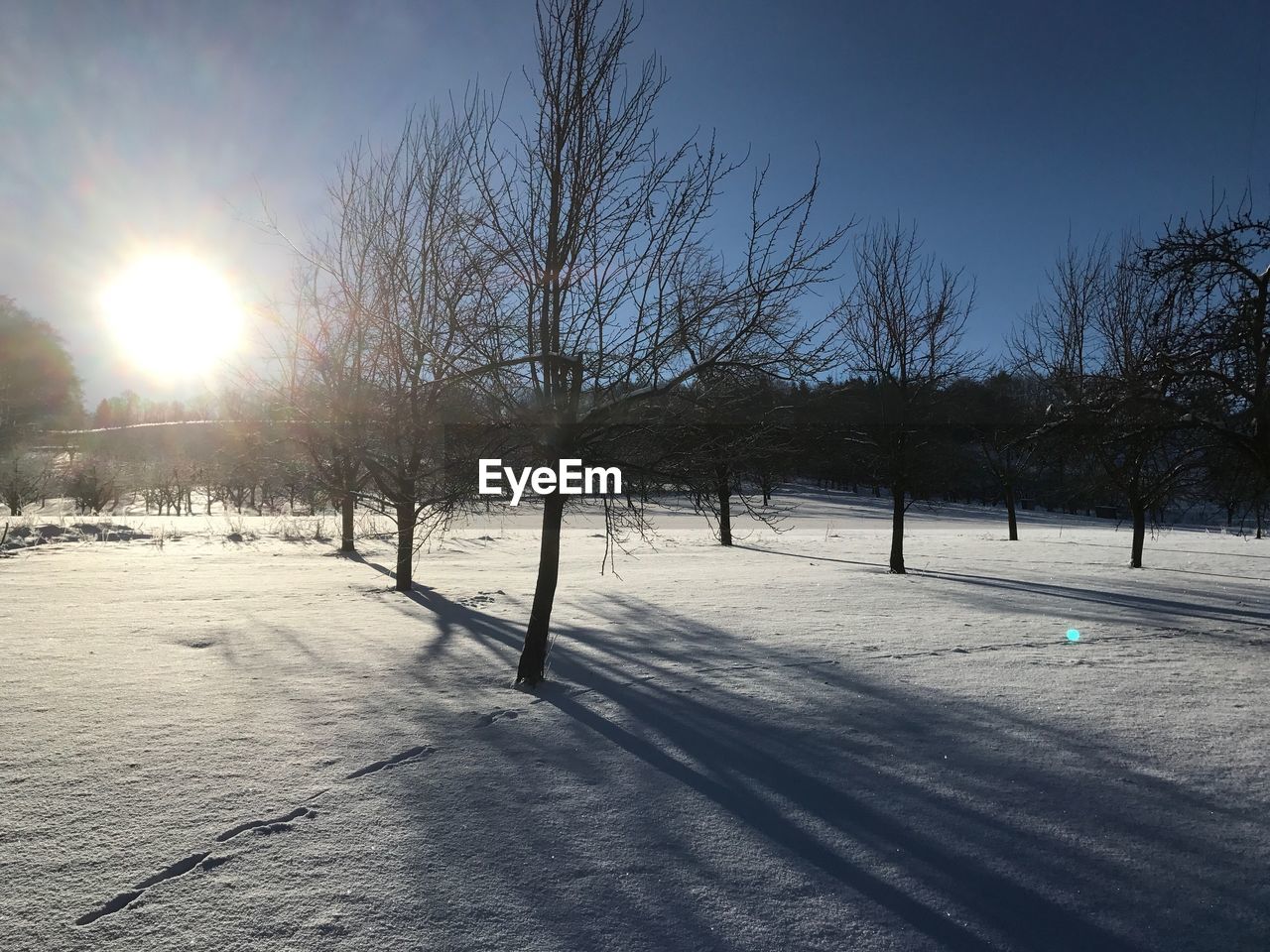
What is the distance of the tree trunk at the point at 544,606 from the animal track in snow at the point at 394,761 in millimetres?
1531

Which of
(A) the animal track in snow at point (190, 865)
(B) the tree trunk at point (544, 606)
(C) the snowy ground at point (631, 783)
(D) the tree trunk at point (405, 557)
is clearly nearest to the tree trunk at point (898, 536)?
(C) the snowy ground at point (631, 783)

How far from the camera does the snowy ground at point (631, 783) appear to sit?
259cm

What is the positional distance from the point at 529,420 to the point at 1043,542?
2265cm

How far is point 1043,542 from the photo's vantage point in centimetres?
2238

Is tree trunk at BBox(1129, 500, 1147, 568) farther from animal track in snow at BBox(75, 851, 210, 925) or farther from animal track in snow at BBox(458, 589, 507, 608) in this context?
animal track in snow at BBox(75, 851, 210, 925)

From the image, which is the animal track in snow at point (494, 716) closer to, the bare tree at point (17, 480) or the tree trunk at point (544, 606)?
the tree trunk at point (544, 606)

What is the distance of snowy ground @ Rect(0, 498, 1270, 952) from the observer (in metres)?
2.59

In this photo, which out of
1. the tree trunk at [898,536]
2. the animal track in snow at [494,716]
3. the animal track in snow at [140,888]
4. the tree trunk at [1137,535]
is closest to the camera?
the animal track in snow at [140,888]

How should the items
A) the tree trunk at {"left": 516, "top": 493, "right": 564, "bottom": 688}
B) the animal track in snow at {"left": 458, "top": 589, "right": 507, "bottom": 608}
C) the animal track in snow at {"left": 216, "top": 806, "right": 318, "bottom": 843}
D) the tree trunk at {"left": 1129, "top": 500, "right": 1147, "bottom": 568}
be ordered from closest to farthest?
1. the animal track in snow at {"left": 216, "top": 806, "right": 318, "bottom": 843}
2. the tree trunk at {"left": 516, "top": 493, "right": 564, "bottom": 688}
3. the animal track in snow at {"left": 458, "top": 589, "right": 507, "bottom": 608}
4. the tree trunk at {"left": 1129, "top": 500, "right": 1147, "bottom": 568}

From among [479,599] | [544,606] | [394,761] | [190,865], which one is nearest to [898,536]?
[479,599]

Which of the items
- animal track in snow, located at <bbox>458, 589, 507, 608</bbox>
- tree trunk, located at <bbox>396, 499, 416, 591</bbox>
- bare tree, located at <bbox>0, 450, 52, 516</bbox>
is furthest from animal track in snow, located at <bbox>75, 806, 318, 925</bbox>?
bare tree, located at <bbox>0, 450, 52, 516</bbox>

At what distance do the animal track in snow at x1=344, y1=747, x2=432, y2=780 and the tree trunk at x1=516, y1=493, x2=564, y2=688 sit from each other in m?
1.53

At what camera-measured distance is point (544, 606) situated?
575 cm

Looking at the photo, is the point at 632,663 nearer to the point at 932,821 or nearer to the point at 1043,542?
the point at 932,821
